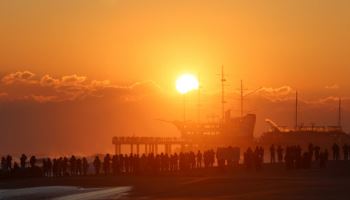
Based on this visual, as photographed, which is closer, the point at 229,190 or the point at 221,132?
the point at 229,190

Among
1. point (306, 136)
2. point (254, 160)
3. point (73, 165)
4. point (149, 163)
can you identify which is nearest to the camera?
point (254, 160)

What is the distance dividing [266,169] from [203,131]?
76575 mm

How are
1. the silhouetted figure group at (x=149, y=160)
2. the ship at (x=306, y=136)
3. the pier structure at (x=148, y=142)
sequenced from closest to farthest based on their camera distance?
the silhouetted figure group at (x=149, y=160) < the ship at (x=306, y=136) < the pier structure at (x=148, y=142)

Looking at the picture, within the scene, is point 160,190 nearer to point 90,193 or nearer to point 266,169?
point 90,193

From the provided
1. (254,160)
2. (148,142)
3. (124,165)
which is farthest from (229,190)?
(148,142)

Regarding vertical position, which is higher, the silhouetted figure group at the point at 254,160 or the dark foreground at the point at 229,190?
the silhouetted figure group at the point at 254,160

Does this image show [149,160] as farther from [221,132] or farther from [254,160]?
[221,132]

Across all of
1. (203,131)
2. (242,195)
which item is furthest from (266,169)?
(203,131)

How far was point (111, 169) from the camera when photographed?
58781 mm

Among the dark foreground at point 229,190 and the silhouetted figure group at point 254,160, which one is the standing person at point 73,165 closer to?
the dark foreground at point 229,190

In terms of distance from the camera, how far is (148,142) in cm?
12738

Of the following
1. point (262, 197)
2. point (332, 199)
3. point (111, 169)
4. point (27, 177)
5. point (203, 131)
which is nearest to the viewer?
point (332, 199)

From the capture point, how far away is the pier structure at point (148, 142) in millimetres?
125769

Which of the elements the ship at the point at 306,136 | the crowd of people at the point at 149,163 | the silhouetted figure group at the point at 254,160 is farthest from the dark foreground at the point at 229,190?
the ship at the point at 306,136
